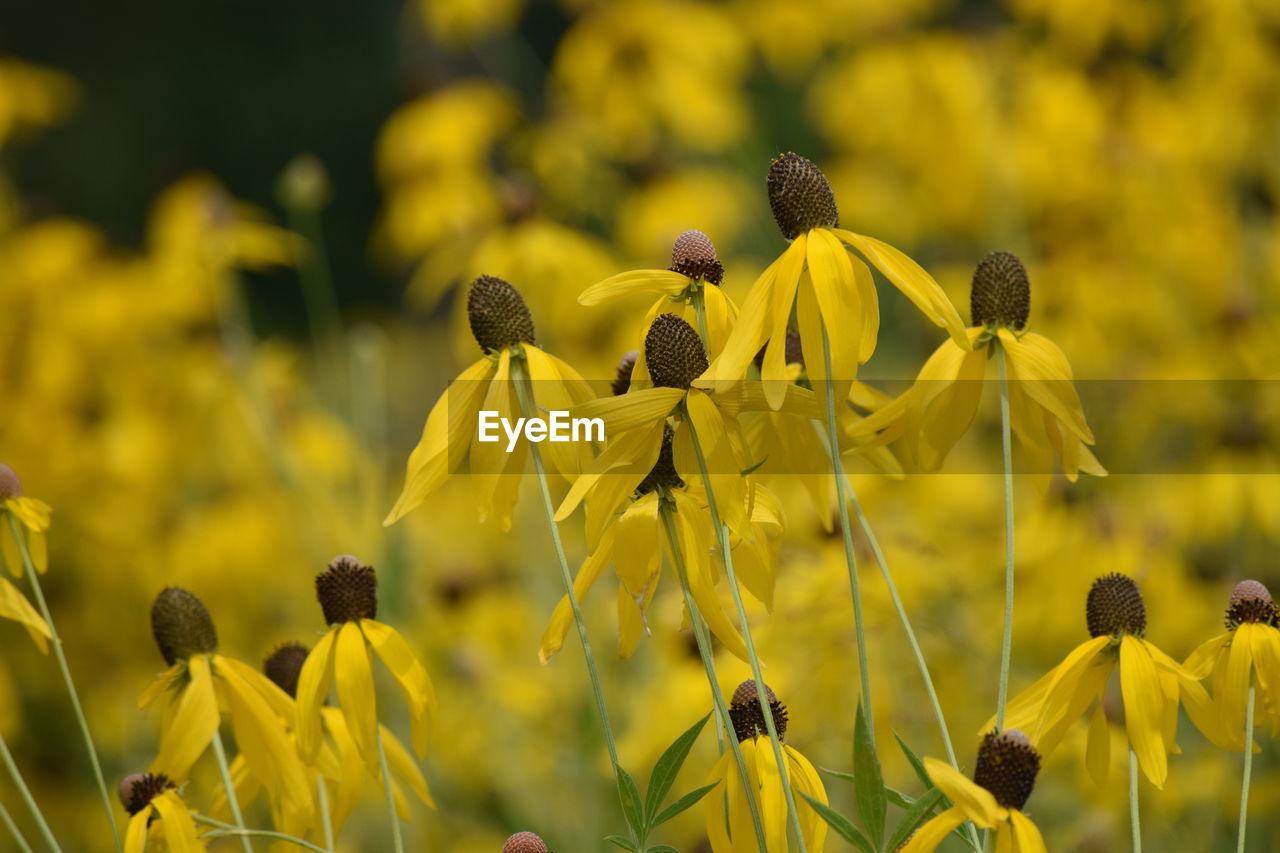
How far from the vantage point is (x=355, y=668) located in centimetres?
82

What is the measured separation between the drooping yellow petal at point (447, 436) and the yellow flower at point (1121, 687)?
1.09ft

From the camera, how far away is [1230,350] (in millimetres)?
2227

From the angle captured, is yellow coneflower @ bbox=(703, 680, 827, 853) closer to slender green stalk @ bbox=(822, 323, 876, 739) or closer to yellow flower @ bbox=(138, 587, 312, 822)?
slender green stalk @ bbox=(822, 323, 876, 739)

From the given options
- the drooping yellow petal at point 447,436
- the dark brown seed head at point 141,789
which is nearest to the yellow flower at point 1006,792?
the drooping yellow petal at point 447,436

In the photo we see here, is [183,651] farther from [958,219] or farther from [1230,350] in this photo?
[958,219]

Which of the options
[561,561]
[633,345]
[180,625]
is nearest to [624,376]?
[561,561]

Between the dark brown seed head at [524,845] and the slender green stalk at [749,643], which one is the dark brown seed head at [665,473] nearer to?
the slender green stalk at [749,643]

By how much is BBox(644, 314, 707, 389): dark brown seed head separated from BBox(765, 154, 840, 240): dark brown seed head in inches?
3.8

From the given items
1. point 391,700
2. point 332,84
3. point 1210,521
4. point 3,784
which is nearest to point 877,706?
point 1210,521

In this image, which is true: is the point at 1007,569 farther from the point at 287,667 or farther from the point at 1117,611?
the point at 287,667

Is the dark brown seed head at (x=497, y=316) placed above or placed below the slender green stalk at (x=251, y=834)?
above

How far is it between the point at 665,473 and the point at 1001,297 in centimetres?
24

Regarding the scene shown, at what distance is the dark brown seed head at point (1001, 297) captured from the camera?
2.67ft

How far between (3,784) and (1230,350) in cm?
235
